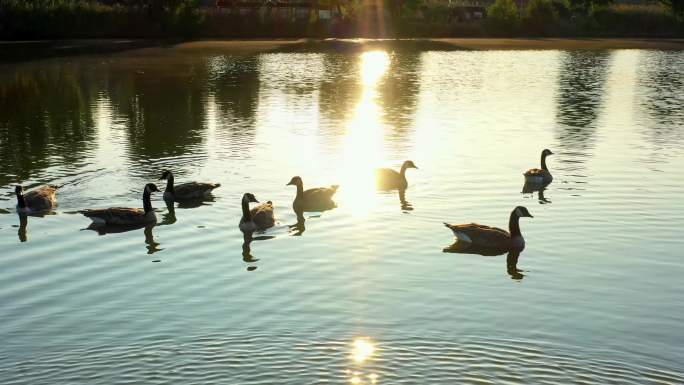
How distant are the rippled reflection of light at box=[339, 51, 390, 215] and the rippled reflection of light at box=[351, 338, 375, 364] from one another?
10279 mm

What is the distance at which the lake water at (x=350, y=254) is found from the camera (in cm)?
1620

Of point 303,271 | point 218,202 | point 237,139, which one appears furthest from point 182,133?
point 303,271

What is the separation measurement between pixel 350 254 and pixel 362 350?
20.6 feet

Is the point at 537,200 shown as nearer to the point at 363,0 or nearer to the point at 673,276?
the point at 673,276

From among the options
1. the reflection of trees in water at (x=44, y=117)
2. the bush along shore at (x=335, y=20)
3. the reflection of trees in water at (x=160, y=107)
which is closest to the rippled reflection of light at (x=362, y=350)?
the reflection of trees in water at (x=44, y=117)

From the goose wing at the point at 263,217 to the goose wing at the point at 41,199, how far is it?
6115 millimetres

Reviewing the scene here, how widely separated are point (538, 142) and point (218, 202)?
1610cm

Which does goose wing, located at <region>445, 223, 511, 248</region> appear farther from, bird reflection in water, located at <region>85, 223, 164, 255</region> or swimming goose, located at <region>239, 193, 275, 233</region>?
bird reflection in water, located at <region>85, 223, 164, 255</region>

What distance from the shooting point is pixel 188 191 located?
2827cm

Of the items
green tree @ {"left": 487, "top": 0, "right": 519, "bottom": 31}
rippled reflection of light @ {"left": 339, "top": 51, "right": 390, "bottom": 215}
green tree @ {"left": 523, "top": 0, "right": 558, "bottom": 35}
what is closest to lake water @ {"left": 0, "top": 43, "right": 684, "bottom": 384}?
rippled reflection of light @ {"left": 339, "top": 51, "right": 390, "bottom": 215}

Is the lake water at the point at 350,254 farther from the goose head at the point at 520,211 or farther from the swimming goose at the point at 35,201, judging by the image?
the goose head at the point at 520,211

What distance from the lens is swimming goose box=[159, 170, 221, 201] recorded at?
28.3 metres

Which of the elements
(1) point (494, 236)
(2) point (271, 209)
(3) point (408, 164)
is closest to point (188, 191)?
(2) point (271, 209)

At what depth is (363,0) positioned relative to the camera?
13488 centimetres
